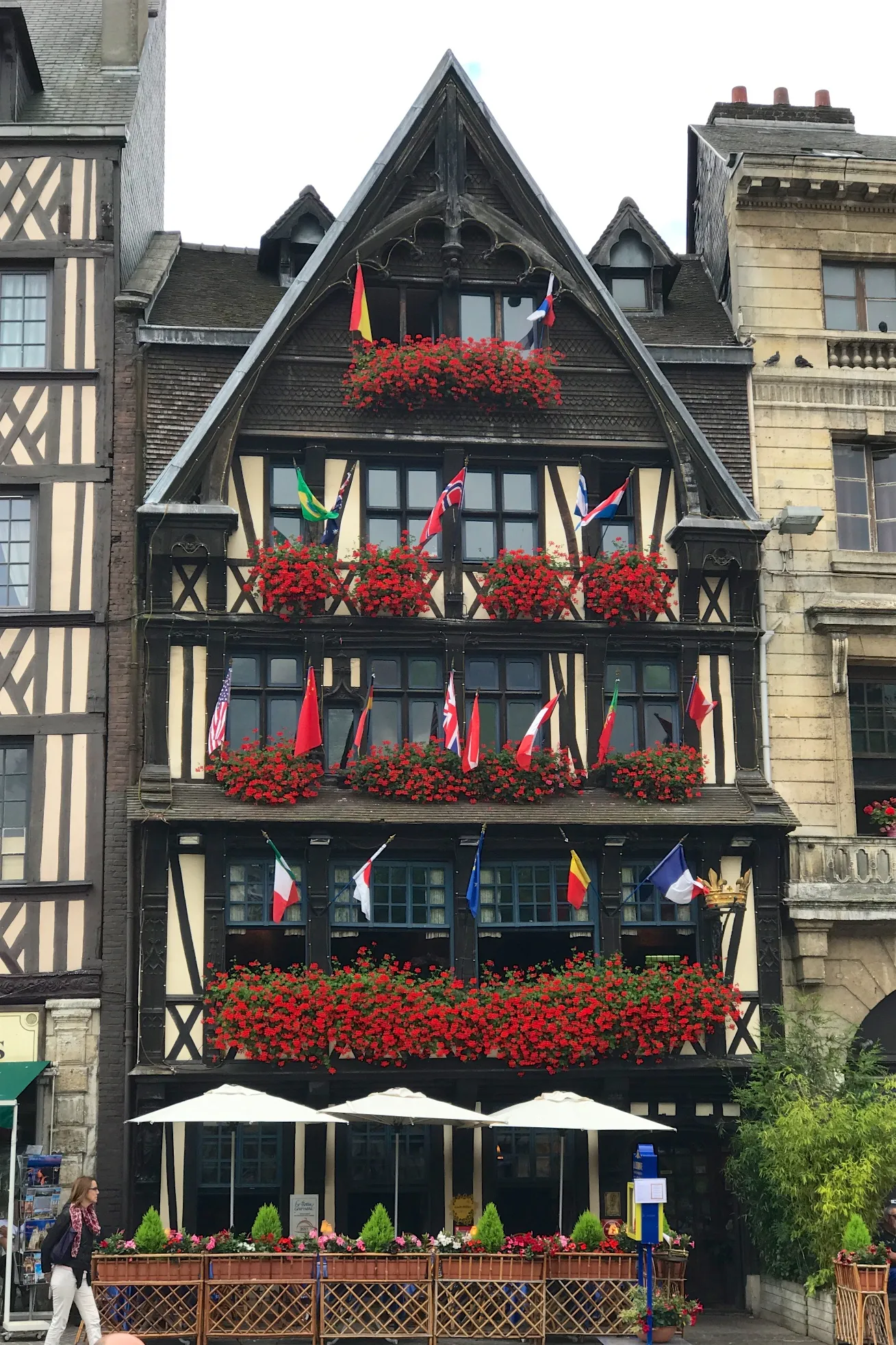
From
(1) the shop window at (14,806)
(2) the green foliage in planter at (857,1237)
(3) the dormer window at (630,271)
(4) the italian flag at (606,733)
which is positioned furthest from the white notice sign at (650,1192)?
(3) the dormer window at (630,271)

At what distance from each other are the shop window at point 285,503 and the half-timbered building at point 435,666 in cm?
4

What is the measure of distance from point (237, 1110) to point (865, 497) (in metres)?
11.6

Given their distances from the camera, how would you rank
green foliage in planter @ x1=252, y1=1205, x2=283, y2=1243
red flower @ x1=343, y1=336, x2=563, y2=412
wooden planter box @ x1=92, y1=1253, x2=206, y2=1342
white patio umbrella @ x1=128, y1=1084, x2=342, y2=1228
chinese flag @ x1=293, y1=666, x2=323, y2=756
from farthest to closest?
red flower @ x1=343, y1=336, x2=563, y2=412, chinese flag @ x1=293, y1=666, x2=323, y2=756, white patio umbrella @ x1=128, y1=1084, x2=342, y2=1228, green foliage in planter @ x1=252, y1=1205, x2=283, y2=1243, wooden planter box @ x1=92, y1=1253, x2=206, y2=1342

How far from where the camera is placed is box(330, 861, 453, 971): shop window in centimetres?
2098

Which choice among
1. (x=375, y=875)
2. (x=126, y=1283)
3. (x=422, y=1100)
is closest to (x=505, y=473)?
(x=375, y=875)

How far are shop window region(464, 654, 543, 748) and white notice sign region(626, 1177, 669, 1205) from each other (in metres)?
6.43

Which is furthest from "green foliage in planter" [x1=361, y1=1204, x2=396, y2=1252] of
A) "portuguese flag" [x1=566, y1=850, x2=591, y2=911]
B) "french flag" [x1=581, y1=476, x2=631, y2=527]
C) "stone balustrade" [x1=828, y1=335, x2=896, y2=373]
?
"stone balustrade" [x1=828, y1=335, x2=896, y2=373]

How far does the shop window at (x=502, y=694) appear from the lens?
859 inches

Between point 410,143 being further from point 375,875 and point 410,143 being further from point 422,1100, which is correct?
point 422,1100

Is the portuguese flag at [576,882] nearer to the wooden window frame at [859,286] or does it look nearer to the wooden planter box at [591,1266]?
the wooden planter box at [591,1266]

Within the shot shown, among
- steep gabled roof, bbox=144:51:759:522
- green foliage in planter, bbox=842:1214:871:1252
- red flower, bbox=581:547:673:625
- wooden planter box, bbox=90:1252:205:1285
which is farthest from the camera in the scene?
steep gabled roof, bbox=144:51:759:522

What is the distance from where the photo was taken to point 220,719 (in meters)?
20.6

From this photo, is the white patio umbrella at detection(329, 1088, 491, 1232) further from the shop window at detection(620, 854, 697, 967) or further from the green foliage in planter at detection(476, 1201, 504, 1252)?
the shop window at detection(620, 854, 697, 967)

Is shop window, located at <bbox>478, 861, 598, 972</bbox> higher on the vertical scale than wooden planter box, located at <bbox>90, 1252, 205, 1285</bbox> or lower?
higher
